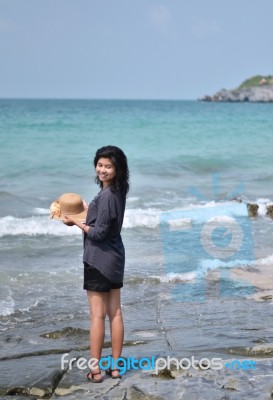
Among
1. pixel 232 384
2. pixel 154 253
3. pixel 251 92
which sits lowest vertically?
pixel 232 384

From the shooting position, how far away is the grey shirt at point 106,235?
15.4ft

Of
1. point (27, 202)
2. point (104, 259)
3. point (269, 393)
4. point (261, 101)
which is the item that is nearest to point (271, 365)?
point (269, 393)

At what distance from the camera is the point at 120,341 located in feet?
16.5

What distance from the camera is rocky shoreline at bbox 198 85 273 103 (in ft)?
504

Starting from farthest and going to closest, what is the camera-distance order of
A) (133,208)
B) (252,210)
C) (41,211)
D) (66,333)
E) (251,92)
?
(251,92) → (133,208) → (41,211) → (252,210) → (66,333)

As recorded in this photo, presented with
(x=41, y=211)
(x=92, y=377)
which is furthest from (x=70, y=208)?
(x=41, y=211)

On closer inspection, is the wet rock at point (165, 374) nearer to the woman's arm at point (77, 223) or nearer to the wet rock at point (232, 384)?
the wet rock at point (232, 384)

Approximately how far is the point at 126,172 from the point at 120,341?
1.22 meters

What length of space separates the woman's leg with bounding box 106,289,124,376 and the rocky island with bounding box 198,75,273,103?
152119 mm

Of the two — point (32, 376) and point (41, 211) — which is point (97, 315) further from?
point (41, 211)

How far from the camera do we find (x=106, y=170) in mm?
4820

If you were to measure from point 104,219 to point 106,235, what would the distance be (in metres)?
0.12

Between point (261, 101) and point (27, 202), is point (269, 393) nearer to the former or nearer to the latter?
point (27, 202)

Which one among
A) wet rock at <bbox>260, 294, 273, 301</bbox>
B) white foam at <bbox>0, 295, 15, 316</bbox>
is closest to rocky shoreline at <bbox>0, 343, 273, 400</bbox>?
white foam at <bbox>0, 295, 15, 316</bbox>
